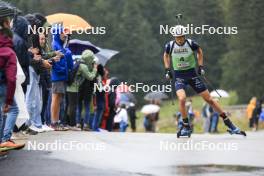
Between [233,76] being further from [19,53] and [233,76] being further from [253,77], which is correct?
[19,53]

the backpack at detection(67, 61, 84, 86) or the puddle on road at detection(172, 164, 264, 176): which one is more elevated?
the backpack at detection(67, 61, 84, 86)

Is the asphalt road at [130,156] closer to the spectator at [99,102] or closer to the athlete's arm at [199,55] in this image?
the athlete's arm at [199,55]

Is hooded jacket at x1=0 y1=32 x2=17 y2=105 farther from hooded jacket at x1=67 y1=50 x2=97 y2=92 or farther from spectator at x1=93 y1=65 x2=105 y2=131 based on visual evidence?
spectator at x1=93 y1=65 x2=105 y2=131

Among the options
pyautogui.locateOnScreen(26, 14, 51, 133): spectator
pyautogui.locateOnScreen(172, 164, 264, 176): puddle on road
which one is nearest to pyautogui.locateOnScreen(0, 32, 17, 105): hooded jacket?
pyautogui.locateOnScreen(172, 164, 264, 176): puddle on road

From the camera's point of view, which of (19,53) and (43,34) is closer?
(19,53)

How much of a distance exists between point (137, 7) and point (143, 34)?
6.13 meters

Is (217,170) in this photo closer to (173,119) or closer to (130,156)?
(130,156)

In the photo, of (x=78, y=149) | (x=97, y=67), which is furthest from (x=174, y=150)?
(x=97, y=67)

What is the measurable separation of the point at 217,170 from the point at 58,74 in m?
5.76

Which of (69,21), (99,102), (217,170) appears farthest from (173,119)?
(217,170)

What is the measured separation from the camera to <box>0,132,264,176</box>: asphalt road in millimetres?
8922

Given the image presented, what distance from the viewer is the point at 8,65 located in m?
9.18

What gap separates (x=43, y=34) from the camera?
1330cm

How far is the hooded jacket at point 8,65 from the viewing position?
905cm
